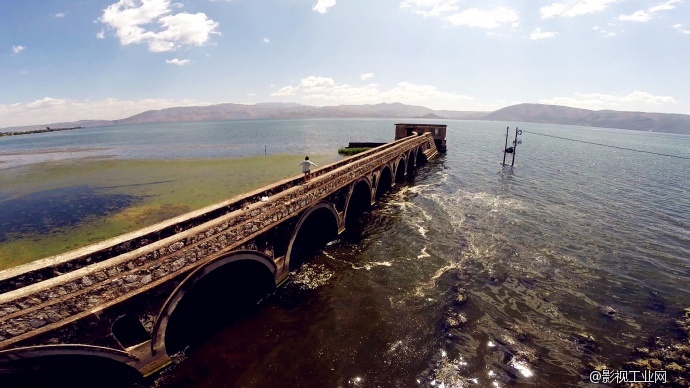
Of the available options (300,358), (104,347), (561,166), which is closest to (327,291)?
(300,358)

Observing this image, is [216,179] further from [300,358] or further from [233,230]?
[300,358]

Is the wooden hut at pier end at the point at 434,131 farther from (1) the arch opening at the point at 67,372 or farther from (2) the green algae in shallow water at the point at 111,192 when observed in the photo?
(1) the arch opening at the point at 67,372

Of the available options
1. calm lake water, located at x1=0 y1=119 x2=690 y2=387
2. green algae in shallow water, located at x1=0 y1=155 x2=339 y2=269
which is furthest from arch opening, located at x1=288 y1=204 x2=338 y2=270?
green algae in shallow water, located at x1=0 y1=155 x2=339 y2=269

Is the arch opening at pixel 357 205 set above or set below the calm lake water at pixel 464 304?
above

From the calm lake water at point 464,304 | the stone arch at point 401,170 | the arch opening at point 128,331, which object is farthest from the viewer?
the stone arch at point 401,170

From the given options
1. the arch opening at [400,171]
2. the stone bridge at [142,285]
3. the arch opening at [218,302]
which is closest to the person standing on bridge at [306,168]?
the stone bridge at [142,285]

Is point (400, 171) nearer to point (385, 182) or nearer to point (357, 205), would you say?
point (385, 182)
